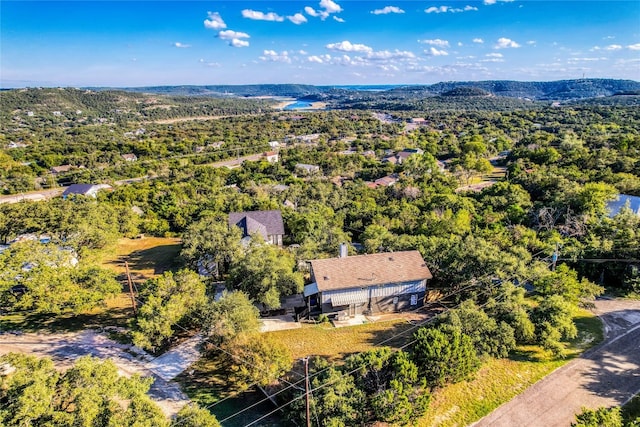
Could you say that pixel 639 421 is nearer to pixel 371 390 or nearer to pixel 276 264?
pixel 371 390

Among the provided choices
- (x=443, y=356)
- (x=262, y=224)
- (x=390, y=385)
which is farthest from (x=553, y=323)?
(x=262, y=224)

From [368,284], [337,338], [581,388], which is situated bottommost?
[337,338]

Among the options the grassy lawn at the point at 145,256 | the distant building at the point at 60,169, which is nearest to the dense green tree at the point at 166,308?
the grassy lawn at the point at 145,256

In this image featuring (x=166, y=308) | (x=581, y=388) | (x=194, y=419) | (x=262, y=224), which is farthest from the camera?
(x=262, y=224)

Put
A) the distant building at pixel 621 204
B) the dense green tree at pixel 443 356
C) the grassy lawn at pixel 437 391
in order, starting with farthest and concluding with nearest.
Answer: the distant building at pixel 621 204
the grassy lawn at pixel 437 391
the dense green tree at pixel 443 356

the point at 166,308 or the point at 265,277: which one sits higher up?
the point at 166,308

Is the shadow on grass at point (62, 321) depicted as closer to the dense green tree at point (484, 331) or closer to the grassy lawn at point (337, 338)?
the grassy lawn at point (337, 338)

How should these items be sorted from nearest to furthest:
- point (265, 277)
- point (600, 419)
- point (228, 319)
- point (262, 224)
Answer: point (600, 419) → point (228, 319) → point (265, 277) → point (262, 224)

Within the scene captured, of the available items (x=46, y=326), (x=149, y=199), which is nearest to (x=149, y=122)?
(x=149, y=199)

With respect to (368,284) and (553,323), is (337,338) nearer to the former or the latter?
(368,284)
